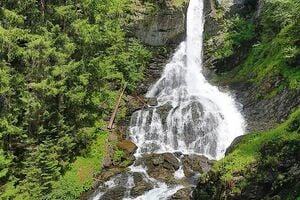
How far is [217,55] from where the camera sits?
110ft

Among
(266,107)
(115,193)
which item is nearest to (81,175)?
(115,193)

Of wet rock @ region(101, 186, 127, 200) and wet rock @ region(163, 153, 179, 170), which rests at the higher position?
wet rock @ region(163, 153, 179, 170)

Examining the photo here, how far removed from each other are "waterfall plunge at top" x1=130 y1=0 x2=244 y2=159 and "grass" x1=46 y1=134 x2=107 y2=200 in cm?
238

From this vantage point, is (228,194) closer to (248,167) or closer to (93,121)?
(248,167)

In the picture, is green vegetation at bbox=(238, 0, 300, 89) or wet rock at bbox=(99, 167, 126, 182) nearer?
wet rock at bbox=(99, 167, 126, 182)

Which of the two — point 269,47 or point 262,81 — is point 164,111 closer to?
point 262,81

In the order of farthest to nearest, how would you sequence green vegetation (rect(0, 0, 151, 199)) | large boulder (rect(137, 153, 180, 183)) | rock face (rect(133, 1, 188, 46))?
rock face (rect(133, 1, 188, 46)) < large boulder (rect(137, 153, 180, 183)) < green vegetation (rect(0, 0, 151, 199))

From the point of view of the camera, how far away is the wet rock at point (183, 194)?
17923 millimetres

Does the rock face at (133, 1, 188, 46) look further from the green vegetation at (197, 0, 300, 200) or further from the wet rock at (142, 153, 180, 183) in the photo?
the wet rock at (142, 153, 180, 183)

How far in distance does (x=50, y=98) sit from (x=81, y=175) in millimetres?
4724

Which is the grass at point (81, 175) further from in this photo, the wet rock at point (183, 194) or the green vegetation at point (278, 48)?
the green vegetation at point (278, 48)

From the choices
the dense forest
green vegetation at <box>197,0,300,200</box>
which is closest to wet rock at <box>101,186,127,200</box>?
the dense forest

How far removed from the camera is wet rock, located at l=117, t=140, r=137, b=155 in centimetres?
2309

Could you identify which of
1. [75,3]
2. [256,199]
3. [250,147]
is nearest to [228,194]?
[256,199]
